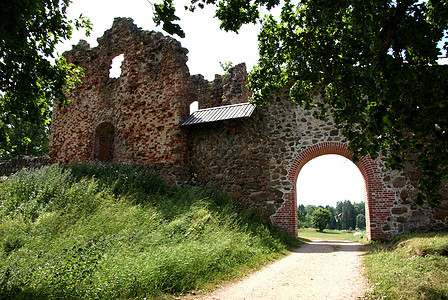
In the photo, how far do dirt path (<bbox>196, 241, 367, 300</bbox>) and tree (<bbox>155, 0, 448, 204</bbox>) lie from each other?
5.67ft

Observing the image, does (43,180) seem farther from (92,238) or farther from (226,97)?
(226,97)

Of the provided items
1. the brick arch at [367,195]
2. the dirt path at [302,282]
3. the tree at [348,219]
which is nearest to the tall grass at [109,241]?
the dirt path at [302,282]

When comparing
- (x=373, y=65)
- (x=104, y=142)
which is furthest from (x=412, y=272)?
(x=104, y=142)

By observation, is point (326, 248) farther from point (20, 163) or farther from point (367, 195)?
point (20, 163)

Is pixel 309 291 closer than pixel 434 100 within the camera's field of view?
No

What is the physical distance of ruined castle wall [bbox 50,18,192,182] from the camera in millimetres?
10578

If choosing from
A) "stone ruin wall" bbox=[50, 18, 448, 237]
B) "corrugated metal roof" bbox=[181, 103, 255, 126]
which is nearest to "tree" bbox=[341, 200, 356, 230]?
"stone ruin wall" bbox=[50, 18, 448, 237]

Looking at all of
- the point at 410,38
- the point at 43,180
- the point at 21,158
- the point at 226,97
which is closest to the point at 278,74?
the point at 410,38

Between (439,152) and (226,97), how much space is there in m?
9.32

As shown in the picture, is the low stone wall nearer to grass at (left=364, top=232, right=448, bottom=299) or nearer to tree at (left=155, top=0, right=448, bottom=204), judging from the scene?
tree at (left=155, top=0, right=448, bottom=204)

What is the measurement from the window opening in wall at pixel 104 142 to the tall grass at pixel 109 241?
4.03 m

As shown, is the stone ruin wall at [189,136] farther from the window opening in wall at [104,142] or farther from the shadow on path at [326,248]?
the shadow on path at [326,248]

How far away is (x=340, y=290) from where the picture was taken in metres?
4.14

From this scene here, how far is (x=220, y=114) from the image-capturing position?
10242mm
